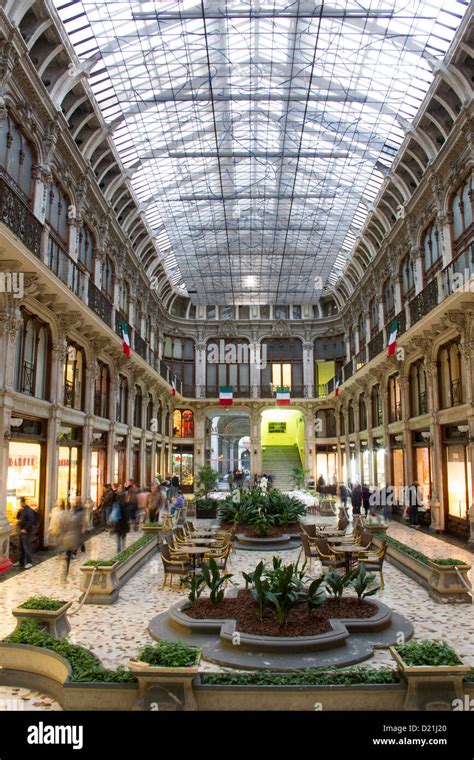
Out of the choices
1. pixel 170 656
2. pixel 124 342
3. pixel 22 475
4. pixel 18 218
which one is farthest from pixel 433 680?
pixel 124 342

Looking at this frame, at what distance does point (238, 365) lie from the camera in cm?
3644

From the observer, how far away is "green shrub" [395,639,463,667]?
16.8 feet

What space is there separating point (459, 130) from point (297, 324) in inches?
878

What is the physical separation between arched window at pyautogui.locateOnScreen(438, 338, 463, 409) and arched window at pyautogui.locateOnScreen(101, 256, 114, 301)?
11.6 metres

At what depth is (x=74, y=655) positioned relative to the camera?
5816 millimetres

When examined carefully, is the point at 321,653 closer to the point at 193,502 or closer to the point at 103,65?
the point at 103,65

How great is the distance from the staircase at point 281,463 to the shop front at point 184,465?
4507mm

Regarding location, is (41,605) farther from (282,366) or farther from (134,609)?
(282,366)

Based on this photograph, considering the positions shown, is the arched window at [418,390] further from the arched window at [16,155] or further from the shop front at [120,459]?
the arched window at [16,155]

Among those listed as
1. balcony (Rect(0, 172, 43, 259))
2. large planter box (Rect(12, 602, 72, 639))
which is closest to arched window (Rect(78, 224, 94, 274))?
balcony (Rect(0, 172, 43, 259))

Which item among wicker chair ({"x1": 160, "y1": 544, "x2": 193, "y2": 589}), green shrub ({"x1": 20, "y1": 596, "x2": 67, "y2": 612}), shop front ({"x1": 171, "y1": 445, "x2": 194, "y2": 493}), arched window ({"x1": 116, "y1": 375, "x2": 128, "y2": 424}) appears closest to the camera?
green shrub ({"x1": 20, "y1": 596, "x2": 67, "y2": 612})

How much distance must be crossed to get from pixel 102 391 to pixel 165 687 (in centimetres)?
1565

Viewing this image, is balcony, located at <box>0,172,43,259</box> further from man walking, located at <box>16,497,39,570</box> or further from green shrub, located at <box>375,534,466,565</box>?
green shrub, located at <box>375,534,466,565</box>

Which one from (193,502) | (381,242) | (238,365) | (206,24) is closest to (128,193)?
(206,24)
